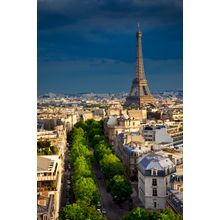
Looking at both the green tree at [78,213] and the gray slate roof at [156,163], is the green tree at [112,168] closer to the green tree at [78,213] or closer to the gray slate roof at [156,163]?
the gray slate roof at [156,163]

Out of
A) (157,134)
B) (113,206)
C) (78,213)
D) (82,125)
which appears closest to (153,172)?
(113,206)

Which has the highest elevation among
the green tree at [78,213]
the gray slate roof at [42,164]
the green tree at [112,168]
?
the gray slate roof at [42,164]

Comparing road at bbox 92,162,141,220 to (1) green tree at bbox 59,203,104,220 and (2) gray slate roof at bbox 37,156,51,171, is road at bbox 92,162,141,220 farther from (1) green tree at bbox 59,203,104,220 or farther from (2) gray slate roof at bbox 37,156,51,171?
(1) green tree at bbox 59,203,104,220

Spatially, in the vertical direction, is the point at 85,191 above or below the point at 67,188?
above

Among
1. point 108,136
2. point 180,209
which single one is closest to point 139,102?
point 108,136

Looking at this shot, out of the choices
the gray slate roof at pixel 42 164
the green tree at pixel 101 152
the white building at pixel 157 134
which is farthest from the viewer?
the white building at pixel 157 134

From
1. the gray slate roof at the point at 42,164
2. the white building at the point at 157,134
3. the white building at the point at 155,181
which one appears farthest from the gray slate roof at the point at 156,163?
the white building at the point at 157,134

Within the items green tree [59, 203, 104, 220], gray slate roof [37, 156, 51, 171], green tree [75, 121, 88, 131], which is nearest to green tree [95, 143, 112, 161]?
gray slate roof [37, 156, 51, 171]

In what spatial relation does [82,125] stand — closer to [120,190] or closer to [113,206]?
[113,206]
